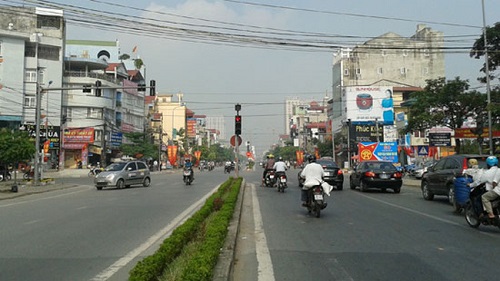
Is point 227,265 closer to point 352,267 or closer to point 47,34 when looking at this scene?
point 352,267

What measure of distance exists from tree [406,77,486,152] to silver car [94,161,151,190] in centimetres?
1696

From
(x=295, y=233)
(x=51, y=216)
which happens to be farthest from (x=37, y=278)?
(x=51, y=216)

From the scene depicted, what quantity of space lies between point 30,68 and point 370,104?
A: 160 ft

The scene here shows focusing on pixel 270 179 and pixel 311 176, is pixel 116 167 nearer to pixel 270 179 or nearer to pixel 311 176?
pixel 270 179

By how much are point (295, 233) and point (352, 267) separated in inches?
115

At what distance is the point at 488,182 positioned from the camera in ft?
29.6

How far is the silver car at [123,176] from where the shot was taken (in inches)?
961

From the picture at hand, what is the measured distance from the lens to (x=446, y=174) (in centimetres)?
1448

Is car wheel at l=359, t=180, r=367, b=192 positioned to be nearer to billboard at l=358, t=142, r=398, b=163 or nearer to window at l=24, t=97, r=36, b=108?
billboard at l=358, t=142, r=398, b=163

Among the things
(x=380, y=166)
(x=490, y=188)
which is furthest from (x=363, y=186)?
(x=490, y=188)

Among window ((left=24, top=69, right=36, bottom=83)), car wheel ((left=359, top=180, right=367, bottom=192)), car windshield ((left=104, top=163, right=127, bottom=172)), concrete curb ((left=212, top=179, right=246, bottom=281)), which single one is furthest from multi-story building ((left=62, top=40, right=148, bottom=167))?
concrete curb ((left=212, top=179, right=246, bottom=281))

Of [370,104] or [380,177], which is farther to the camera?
[370,104]

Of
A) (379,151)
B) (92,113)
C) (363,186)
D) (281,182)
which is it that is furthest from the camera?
(92,113)

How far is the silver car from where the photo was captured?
2442cm
